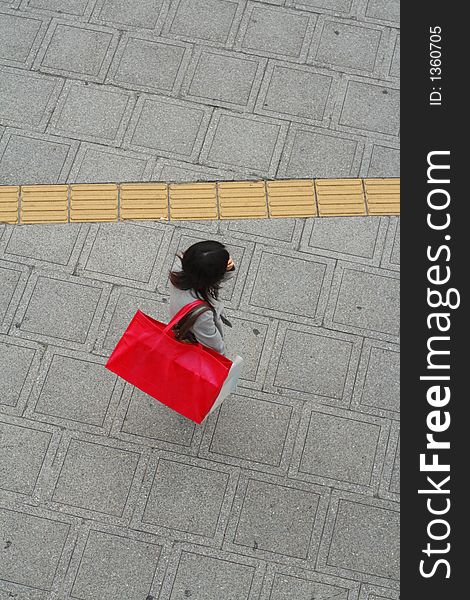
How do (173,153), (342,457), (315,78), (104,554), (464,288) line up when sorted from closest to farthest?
(104,554)
(342,457)
(464,288)
(173,153)
(315,78)

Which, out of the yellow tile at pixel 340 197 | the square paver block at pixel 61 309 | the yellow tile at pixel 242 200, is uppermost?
the yellow tile at pixel 340 197

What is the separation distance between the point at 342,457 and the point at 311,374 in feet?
1.70

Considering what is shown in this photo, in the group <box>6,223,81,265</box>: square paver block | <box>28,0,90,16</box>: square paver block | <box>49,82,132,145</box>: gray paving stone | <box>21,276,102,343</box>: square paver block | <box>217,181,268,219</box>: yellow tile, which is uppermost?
<box>28,0,90,16</box>: square paver block

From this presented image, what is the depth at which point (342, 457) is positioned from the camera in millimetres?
4789

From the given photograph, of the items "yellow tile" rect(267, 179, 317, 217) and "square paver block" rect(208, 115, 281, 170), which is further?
"square paver block" rect(208, 115, 281, 170)

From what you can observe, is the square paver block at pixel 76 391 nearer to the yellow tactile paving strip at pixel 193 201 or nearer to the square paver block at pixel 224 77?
the yellow tactile paving strip at pixel 193 201

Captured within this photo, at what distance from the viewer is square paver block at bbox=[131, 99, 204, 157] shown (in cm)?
569

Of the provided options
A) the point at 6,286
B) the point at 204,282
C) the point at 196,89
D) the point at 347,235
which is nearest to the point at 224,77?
the point at 196,89

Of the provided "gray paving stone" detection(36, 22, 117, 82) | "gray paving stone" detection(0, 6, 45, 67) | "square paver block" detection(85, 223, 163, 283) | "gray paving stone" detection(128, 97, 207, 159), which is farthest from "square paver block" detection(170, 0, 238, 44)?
"square paver block" detection(85, 223, 163, 283)

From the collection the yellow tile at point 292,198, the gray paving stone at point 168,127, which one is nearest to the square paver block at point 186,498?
the yellow tile at point 292,198

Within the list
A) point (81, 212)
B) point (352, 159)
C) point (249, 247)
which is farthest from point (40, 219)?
point (352, 159)

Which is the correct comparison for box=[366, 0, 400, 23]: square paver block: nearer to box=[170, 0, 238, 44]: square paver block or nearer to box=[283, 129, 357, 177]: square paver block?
box=[170, 0, 238, 44]: square paver block

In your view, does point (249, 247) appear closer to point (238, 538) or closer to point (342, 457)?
point (342, 457)

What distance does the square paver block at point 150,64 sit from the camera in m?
5.95
